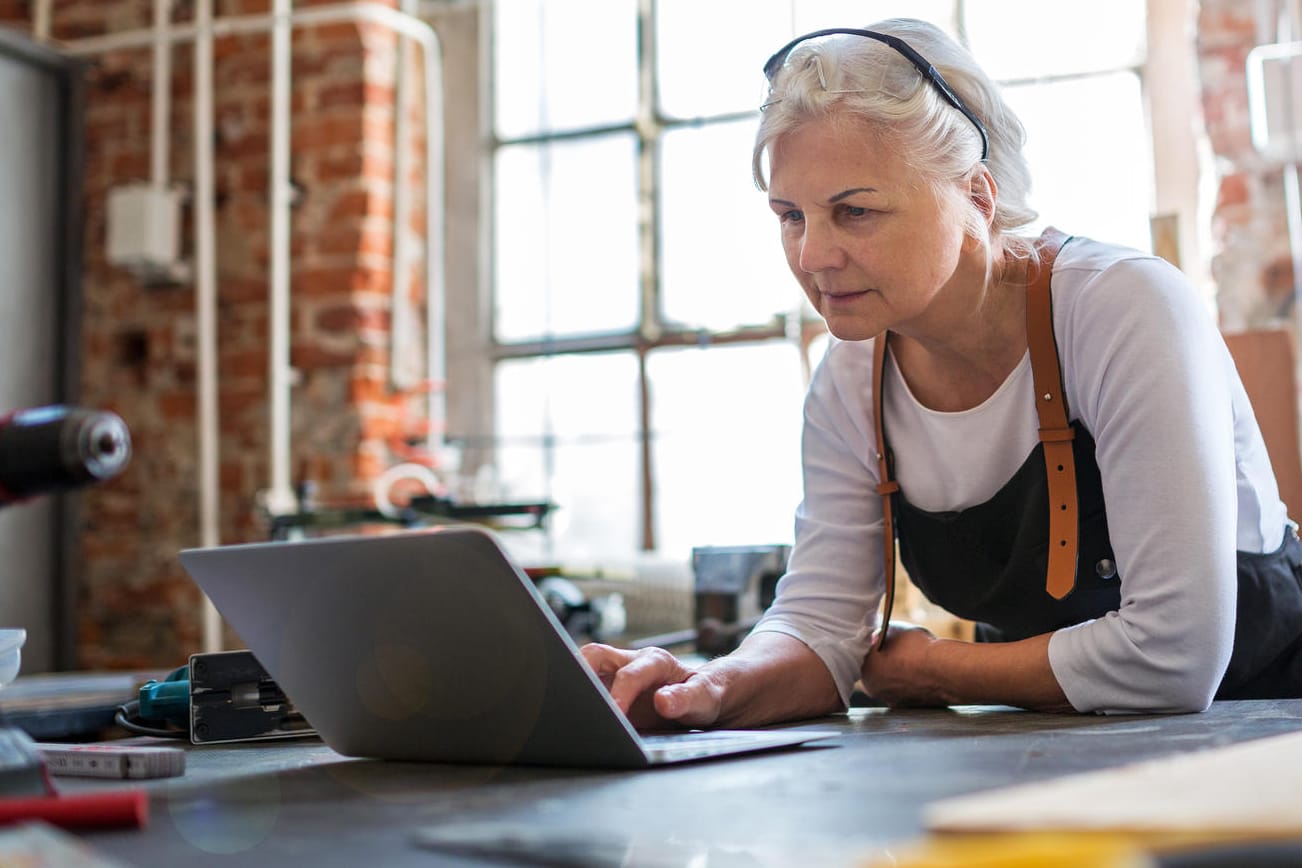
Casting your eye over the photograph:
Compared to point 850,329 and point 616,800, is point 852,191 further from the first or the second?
point 616,800

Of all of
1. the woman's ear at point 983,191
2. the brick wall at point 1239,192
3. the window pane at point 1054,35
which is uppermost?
the window pane at point 1054,35

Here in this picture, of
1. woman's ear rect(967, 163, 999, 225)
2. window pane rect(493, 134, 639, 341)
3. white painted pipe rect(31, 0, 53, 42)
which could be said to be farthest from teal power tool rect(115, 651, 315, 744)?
white painted pipe rect(31, 0, 53, 42)

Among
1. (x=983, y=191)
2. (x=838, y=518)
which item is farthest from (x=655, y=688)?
(x=983, y=191)

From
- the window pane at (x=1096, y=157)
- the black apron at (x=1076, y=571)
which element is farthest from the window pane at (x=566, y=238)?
the black apron at (x=1076, y=571)

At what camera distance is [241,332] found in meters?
3.61

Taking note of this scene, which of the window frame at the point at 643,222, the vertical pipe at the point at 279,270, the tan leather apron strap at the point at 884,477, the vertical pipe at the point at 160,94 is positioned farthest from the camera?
the vertical pipe at the point at 160,94

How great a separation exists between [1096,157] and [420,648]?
2767mm

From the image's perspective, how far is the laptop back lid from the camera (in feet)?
2.67

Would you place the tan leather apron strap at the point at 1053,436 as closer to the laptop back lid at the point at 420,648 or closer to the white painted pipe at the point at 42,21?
the laptop back lid at the point at 420,648

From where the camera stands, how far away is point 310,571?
2.89ft

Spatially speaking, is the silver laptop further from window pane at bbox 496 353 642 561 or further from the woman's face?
window pane at bbox 496 353 642 561

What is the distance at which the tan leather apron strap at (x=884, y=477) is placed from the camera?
1512mm

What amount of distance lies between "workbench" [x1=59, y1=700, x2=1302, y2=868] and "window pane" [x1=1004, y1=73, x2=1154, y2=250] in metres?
2.32

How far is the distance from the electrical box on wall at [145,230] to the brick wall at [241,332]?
92 mm
